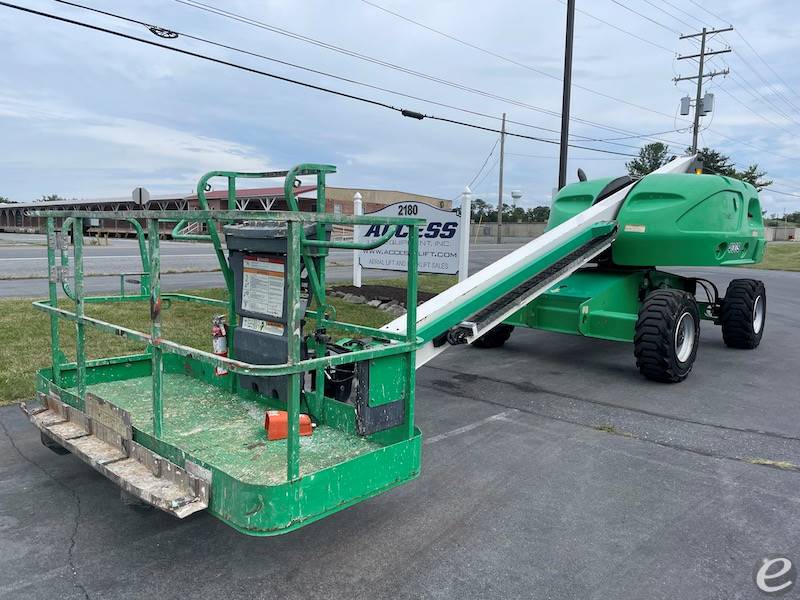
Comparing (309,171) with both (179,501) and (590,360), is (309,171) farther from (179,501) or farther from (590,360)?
(590,360)

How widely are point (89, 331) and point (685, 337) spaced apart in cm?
798

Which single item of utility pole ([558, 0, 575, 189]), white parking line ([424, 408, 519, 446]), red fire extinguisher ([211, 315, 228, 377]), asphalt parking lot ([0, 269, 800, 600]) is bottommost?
asphalt parking lot ([0, 269, 800, 600])

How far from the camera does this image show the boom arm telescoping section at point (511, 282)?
5.24 m

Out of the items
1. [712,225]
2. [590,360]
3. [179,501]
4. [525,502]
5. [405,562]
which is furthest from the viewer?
[590,360]

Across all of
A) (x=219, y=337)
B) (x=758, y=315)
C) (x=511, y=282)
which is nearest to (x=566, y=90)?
(x=758, y=315)

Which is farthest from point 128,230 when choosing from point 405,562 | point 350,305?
point 405,562

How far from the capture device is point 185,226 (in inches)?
197

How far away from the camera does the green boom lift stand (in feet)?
10.0

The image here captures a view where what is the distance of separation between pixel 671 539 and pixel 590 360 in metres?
5.04

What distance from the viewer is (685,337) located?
7578 millimetres

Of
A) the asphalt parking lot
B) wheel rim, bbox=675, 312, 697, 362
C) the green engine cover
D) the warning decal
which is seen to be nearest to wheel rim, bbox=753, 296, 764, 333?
the green engine cover

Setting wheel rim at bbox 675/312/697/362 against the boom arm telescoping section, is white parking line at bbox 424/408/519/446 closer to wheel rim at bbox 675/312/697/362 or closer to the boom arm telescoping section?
the boom arm telescoping section

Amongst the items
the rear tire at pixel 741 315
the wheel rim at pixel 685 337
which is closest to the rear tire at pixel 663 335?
the wheel rim at pixel 685 337

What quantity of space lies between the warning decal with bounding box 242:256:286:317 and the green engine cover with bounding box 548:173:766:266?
5319 mm
